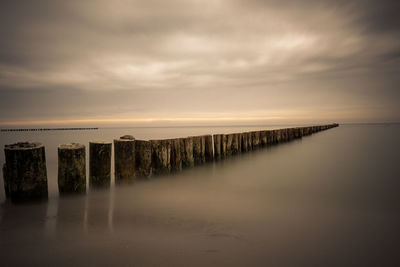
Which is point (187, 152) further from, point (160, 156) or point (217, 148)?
point (217, 148)

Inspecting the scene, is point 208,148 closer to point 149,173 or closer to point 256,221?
point 149,173

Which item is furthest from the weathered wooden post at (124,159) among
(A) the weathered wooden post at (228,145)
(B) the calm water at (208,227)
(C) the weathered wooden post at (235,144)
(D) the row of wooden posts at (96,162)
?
(C) the weathered wooden post at (235,144)

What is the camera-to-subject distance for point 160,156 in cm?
518

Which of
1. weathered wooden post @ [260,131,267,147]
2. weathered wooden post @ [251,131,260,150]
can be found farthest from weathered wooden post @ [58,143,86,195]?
weathered wooden post @ [260,131,267,147]

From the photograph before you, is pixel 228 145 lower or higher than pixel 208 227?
higher

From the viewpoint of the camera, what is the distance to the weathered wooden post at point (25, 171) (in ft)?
10.3

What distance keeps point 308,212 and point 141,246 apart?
2.17m

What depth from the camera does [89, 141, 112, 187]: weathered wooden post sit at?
3.92 meters

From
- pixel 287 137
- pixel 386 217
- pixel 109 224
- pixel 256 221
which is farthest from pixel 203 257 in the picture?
pixel 287 137

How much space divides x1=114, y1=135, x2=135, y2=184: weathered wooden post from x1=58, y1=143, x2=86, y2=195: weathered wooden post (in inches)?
26.2

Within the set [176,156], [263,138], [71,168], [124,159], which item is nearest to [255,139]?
[263,138]

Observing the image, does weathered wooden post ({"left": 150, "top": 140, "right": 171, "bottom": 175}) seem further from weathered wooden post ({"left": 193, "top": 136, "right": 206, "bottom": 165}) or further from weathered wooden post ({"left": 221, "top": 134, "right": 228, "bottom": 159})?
weathered wooden post ({"left": 221, "top": 134, "right": 228, "bottom": 159})

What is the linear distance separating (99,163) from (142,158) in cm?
91

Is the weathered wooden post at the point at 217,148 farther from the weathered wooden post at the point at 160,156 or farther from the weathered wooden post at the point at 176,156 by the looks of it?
the weathered wooden post at the point at 160,156
